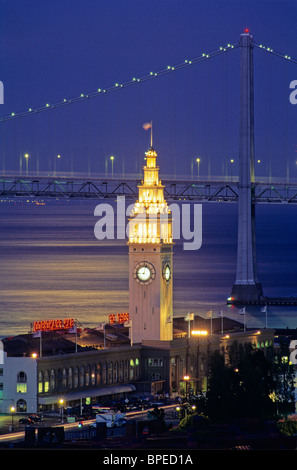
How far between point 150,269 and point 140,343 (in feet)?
9.23

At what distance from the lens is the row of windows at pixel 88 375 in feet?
191

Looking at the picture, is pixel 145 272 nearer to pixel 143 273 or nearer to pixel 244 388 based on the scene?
pixel 143 273

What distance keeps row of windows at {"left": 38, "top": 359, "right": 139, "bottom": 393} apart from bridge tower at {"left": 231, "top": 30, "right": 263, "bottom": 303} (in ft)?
142

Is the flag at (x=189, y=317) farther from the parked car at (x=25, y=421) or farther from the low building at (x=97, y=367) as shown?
the parked car at (x=25, y=421)

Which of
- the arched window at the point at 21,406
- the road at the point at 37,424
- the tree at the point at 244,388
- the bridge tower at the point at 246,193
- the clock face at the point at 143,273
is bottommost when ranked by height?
the road at the point at 37,424

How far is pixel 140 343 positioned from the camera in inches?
2559

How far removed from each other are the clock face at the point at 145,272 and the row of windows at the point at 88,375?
3.27 m

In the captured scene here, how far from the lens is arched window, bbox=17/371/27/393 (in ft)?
188

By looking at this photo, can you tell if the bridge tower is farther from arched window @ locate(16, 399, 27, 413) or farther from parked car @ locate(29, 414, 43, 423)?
parked car @ locate(29, 414, 43, 423)

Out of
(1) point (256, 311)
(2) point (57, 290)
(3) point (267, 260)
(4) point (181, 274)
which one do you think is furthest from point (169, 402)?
(3) point (267, 260)

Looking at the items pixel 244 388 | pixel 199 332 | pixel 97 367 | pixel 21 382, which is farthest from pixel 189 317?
pixel 244 388

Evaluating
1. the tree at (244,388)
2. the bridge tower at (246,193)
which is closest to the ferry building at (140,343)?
the tree at (244,388)

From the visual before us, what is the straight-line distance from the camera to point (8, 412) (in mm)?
56906

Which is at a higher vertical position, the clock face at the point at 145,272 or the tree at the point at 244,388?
the clock face at the point at 145,272
